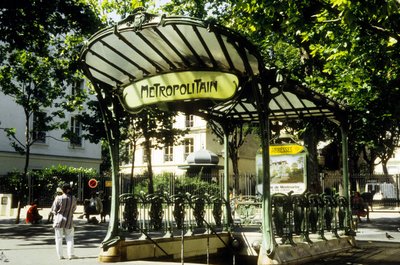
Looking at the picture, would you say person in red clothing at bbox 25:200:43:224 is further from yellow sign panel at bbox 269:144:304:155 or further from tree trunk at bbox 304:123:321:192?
yellow sign panel at bbox 269:144:304:155

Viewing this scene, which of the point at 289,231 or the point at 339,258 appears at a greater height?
the point at 289,231

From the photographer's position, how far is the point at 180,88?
8578 millimetres

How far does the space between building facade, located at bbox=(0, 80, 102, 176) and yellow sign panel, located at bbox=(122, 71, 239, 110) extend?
24.8 m

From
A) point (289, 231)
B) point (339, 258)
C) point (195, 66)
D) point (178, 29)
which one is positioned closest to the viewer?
point (178, 29)

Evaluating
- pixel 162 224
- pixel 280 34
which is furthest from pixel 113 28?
pixel 280 34

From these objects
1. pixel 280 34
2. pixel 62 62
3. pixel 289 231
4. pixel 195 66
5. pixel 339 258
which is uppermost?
pixel 62 62

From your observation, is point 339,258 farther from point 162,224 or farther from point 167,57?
point 167,57

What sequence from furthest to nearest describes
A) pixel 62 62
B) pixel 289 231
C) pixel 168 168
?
pixel 168 168
pixel 62 62
pixel 289 231

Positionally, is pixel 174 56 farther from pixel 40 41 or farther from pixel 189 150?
pixel 189 150

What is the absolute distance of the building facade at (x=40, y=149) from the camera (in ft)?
119

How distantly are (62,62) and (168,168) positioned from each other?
33.2m

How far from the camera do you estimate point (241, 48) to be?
7.60 m

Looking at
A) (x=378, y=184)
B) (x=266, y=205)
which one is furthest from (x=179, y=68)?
(x=378, y=184)

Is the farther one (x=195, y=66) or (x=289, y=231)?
(x=289, y=231)
